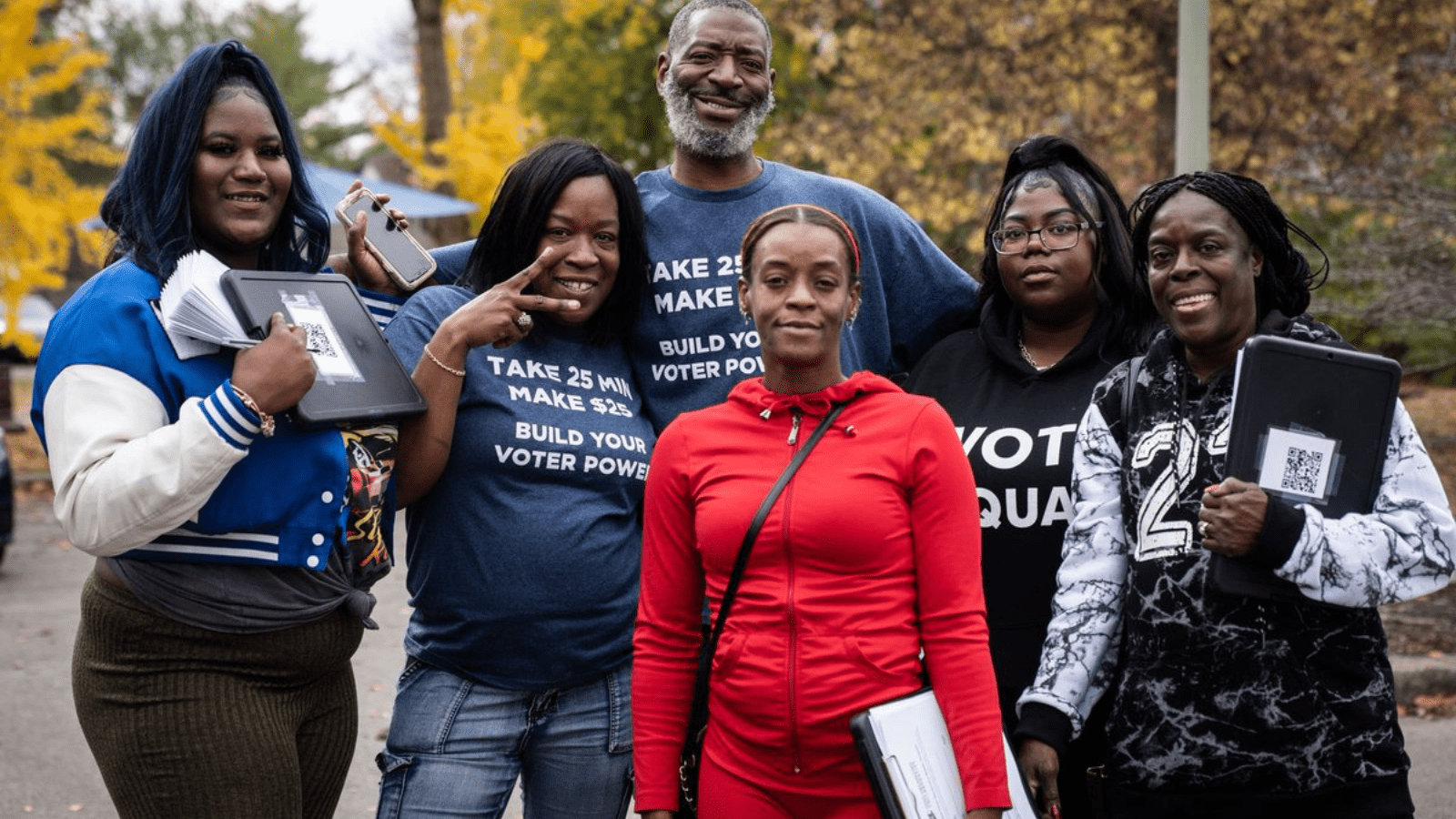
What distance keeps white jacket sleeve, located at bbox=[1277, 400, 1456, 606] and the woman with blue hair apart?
Answer: 1.87 meters

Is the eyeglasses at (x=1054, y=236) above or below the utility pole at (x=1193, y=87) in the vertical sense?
below

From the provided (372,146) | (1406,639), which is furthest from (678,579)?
(372,146)

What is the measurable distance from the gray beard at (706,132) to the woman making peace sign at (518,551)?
541 mm

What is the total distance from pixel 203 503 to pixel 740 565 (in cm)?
99

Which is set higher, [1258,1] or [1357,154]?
[1258,1]

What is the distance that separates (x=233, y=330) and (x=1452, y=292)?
9.81 m

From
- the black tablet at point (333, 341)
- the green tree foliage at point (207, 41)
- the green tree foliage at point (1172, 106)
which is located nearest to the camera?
the black tablet at point (333, 341)

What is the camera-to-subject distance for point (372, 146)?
1849 inches

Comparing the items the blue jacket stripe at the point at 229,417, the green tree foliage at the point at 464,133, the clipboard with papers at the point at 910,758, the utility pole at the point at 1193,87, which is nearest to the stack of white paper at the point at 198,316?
the blue jacket stripe at the point at 229,417

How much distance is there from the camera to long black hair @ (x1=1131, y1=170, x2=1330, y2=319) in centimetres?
286

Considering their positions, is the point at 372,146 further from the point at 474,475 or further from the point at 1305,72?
the point at 474,475

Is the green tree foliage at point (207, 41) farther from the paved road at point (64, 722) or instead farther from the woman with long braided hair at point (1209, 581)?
the woman with long braided hair at point (1209, 581)

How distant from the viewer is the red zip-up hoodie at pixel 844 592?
252cm

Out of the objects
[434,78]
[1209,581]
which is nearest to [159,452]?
[1209,581]
